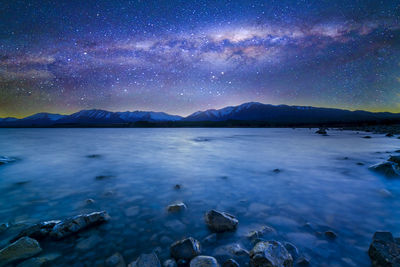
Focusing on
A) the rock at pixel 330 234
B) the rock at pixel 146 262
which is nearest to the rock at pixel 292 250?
the rock at pixel 330 234

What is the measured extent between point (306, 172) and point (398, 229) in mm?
4234

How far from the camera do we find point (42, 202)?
4344 mm

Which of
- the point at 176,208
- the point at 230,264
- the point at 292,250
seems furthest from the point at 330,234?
the point at 176,208

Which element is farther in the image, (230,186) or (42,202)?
(230,186)

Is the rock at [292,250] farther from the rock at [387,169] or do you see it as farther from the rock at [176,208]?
the rock at [387,169]

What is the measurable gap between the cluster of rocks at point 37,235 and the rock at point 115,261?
83 centimetres

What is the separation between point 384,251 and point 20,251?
480 centimetres

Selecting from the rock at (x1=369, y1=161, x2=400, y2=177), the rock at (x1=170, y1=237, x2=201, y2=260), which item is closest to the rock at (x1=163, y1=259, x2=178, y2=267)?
the rock at (x1=170, y1=237, x2=201, y2=260)

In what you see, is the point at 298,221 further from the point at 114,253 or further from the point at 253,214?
the point at 114,253

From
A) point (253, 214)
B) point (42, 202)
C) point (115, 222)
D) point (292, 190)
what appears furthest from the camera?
point (292, 190)

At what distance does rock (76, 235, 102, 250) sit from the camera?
264 cm

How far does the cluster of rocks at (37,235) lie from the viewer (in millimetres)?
2313

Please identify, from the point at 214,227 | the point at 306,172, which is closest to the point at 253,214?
the point at 214,227

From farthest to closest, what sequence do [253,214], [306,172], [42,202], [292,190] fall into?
[306,172]
[292,190]
[42,202]
[253,214]
